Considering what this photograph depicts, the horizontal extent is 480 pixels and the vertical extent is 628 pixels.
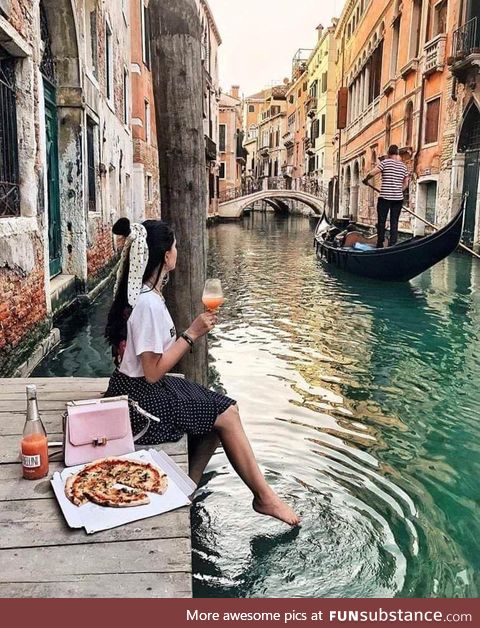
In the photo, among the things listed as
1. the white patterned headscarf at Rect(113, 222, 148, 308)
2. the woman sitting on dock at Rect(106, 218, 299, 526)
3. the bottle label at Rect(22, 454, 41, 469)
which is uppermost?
the white patterned headscarf at Rect(113, 222, 148, 308)

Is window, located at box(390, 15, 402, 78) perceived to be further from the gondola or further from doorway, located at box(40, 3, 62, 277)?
doorway, located at box(40, 3, 62, 277)

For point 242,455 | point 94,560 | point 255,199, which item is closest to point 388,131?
point 255,199

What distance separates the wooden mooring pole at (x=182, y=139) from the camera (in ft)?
9.76

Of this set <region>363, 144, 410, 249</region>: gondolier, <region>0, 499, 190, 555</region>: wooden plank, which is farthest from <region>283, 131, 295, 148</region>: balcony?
<region>0, 499, 190, 555</region>: wooden plank

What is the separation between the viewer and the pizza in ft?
5.93

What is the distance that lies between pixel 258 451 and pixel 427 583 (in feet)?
4.29

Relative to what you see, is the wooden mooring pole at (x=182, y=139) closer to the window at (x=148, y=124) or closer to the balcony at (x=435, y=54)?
the window at (x=148, y=124)

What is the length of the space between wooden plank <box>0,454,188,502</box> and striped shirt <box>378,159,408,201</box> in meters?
8.22

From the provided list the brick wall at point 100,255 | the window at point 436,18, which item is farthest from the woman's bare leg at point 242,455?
the window at point 436,18

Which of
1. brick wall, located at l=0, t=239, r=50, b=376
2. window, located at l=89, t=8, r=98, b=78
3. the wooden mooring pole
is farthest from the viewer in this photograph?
window, located at l=89, t=8, r=98, b=78

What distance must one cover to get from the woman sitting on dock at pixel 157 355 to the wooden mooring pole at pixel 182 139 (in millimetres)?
724

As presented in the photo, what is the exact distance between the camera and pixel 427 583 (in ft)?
7.38

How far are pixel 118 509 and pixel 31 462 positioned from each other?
0.35 meters

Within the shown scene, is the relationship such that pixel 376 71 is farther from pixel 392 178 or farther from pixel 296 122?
pixel 296 122
